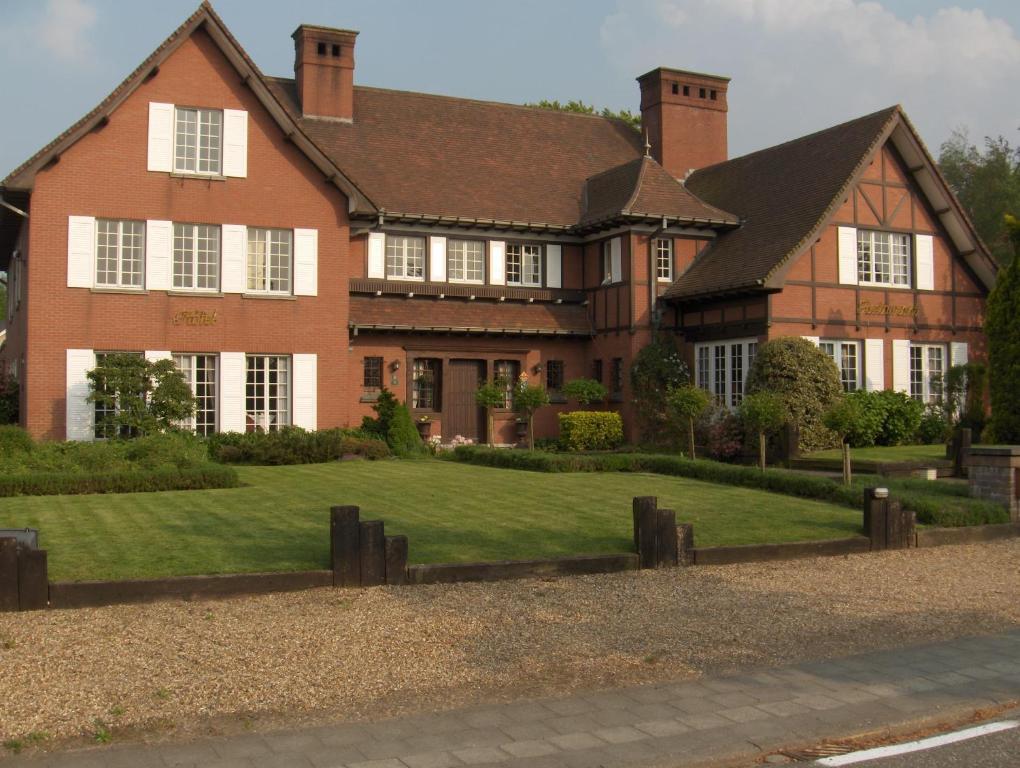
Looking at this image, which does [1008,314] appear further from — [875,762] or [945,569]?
[875,762]

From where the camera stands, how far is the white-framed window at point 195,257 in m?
24.8

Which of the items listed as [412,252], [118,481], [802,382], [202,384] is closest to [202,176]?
[202,384]

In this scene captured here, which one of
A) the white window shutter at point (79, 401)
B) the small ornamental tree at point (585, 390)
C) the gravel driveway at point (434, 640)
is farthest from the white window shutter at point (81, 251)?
the gravel driveway at point (434, 640)

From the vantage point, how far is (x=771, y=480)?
16.7 metres

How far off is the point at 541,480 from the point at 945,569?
25.0 feet

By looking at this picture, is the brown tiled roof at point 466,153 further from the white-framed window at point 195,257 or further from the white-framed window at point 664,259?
the white-framed window at point 195,257

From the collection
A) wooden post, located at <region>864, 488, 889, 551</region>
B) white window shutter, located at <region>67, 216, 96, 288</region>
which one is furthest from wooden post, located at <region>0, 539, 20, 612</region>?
white window shutter, located at <region>67, 216, 96, 288</region>

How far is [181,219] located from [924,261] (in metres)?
18.7

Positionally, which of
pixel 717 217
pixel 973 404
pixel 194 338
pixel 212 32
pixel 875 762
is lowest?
pixel 875 762

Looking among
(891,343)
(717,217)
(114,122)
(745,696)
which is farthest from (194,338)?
(745,696)

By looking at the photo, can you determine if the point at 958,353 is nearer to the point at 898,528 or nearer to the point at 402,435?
the point at 402,435

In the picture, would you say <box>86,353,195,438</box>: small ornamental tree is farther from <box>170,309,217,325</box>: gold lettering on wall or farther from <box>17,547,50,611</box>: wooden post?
<box>17,547,50,611</box>: wooden post

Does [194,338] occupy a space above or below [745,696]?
above

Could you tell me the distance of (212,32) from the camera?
80.8 feet
